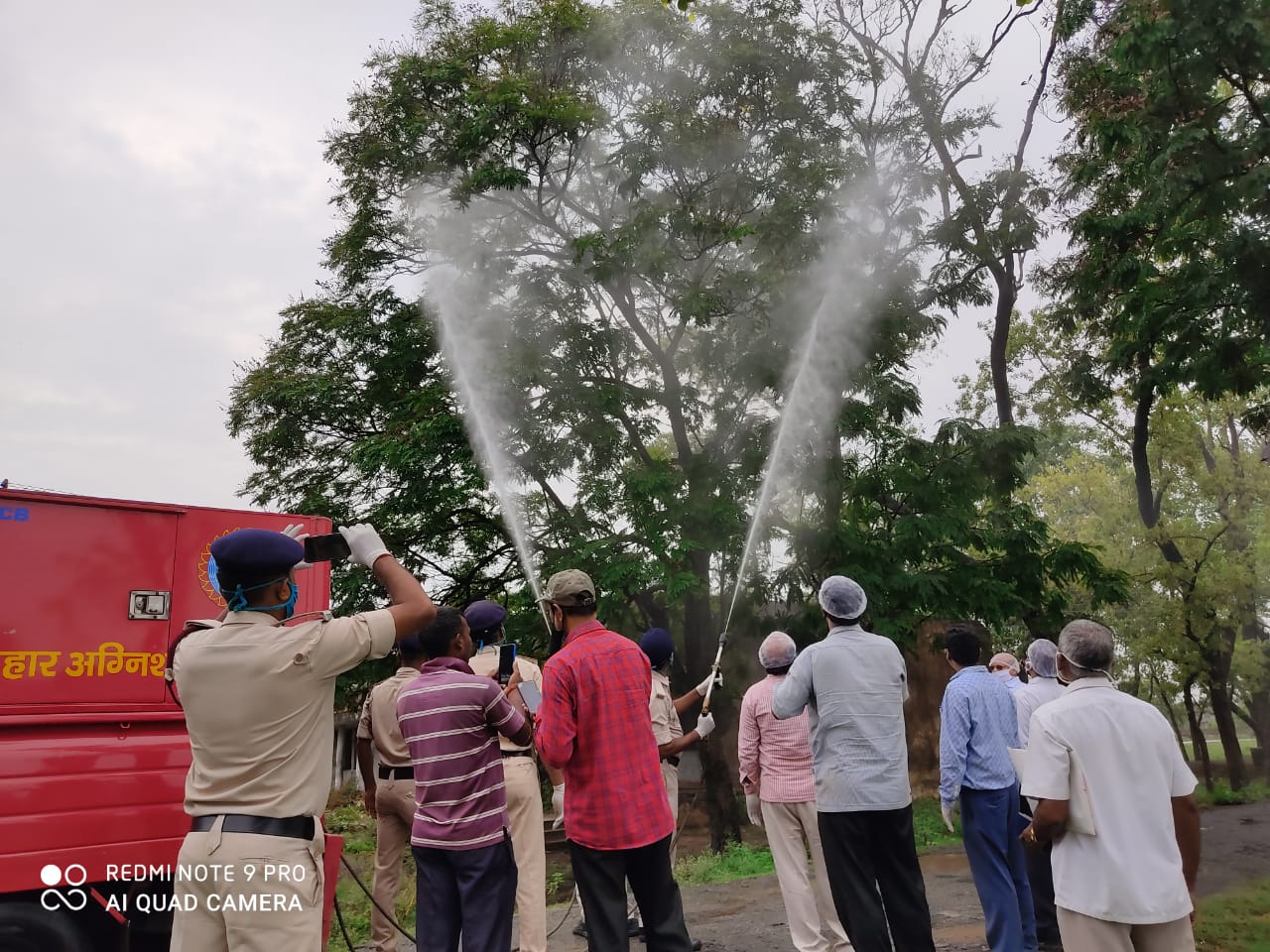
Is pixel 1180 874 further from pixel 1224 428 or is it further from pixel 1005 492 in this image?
pixel 1224 428

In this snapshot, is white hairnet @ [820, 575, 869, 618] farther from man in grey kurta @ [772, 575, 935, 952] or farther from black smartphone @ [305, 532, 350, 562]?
black smartphone @ [305, 532, 350, 562]

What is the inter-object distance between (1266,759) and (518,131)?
811 inches

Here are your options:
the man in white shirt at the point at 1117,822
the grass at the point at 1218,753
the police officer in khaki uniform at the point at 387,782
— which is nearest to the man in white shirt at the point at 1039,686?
the man in white shirt at the point at 1117,822

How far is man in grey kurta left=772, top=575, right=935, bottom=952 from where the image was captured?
4645 millimetres

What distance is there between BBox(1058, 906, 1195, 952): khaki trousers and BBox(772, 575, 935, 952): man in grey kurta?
139 centimetres

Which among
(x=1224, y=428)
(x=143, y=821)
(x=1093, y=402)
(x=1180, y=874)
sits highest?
(x=1224, y=428)

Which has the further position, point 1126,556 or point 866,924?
point 1126,556

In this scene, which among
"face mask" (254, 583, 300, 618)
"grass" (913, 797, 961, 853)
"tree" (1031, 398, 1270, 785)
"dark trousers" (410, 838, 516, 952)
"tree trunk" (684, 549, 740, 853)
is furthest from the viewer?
"tree" (1031, 398, 1270, 785)

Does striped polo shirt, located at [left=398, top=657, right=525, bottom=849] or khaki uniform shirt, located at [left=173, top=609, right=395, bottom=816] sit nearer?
khaki uniform shirt, located at [left=173, top=609, right=395, bottom=816]

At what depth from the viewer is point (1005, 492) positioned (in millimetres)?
14805

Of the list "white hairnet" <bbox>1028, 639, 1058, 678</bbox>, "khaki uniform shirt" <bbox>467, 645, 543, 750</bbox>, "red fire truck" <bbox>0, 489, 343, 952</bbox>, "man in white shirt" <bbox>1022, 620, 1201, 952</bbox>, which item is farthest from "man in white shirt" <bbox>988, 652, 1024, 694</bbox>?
"red fire truck" <bbox>0, 489, 343, 952</bbox>

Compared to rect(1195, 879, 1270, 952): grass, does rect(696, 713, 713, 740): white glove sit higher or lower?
higher

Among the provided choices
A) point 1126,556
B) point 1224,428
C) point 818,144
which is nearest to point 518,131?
point 818,144

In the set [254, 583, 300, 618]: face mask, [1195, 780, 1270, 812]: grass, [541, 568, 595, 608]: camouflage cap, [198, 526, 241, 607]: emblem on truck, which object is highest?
[198, 526, 241, 607]: emblem on truck
